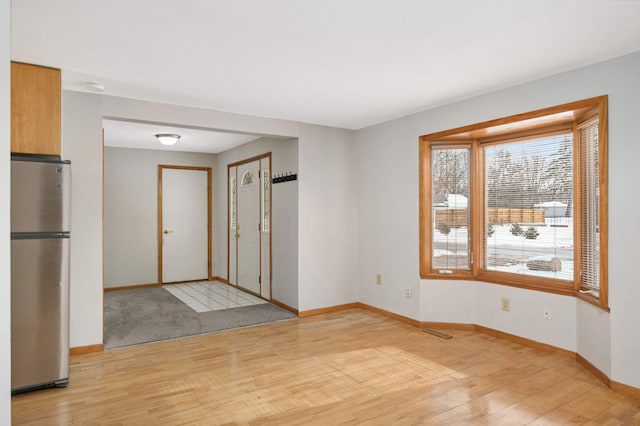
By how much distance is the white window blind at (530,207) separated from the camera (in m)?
3.89

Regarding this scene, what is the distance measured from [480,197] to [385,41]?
2468mm

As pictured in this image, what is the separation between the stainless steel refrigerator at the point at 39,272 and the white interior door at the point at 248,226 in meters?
3.44

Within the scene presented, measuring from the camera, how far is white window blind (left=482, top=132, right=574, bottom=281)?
3.89 meters

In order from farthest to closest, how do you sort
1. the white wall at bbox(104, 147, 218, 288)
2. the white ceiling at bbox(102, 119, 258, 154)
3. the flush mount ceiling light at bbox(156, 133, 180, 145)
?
1. the white wall at bbox(104, 147, 218, 288)
2. the flush mount ceiling light at bbox(156, 133, 180, 145)
3. the white ceiling at bbox(102, 119, 258, 154)

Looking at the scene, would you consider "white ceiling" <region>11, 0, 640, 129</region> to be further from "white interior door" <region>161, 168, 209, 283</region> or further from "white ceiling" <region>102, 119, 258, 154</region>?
"white interior door" <region>161, 168, 209, 283</region>

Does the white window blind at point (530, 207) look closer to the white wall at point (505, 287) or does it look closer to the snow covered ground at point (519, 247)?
the snow covered ground at point (519, 247)

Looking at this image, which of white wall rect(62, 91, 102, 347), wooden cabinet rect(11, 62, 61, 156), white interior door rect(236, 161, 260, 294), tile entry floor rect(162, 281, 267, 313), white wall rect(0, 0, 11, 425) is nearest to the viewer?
white wall rect(0, 0, 11, 425)

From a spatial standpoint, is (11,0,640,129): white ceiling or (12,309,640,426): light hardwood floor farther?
(12,309,640,426): light hardwood floor

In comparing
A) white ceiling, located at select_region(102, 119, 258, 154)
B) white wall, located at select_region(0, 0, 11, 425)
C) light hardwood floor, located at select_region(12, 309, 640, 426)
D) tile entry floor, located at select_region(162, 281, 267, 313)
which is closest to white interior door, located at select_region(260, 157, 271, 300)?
tile entry floor, located at select_region(162, 281, 267, 313)

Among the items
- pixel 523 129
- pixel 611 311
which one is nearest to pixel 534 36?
pixel 523 129

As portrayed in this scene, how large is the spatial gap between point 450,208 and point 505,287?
3.43 ft

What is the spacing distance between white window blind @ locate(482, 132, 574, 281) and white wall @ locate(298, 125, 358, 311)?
5.96ft

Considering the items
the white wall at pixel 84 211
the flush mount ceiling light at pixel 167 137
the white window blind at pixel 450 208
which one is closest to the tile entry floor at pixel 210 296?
the white wall at pixel 84 211

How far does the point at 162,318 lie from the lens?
16.7 feet
